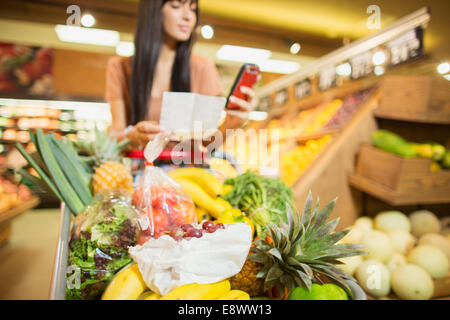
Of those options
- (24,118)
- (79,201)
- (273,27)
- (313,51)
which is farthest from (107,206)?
(24,118)

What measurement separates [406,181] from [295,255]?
146 centimetres

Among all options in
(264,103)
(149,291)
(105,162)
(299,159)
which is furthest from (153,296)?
(264,103)

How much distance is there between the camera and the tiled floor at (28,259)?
2582mm

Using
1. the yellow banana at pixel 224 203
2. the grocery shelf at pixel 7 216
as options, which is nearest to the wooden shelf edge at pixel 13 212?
the grocery shelf at pixel 7 216

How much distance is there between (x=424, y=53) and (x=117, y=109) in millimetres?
2726

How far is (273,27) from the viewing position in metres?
4.94

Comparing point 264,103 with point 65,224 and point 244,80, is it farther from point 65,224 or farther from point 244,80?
point 65,224

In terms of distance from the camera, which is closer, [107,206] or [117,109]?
[107,206]

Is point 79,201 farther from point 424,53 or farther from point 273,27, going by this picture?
point 273,27

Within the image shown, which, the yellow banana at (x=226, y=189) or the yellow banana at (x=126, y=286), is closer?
the yellow banana at (x=126, y=286)

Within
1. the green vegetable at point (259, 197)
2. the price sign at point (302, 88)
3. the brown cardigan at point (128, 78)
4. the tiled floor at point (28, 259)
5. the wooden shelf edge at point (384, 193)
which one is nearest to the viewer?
the green vegetable at point (259, 197)

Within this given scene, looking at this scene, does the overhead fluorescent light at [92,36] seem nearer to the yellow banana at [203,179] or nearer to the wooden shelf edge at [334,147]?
the wooden shelf edge at [334,147]

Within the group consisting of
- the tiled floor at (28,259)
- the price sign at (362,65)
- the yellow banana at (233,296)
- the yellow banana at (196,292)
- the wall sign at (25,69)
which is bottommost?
the tiled floor at (28,259)

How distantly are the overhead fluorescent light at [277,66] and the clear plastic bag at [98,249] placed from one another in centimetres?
553
